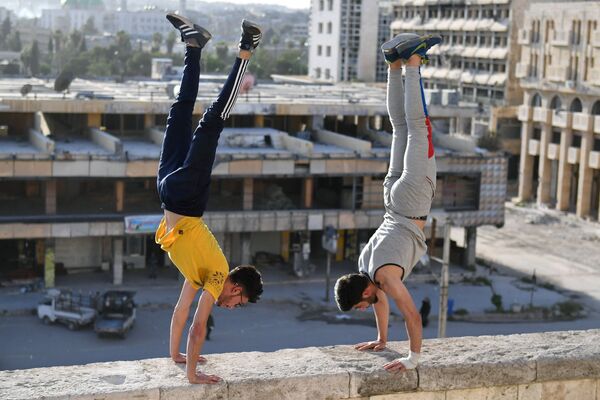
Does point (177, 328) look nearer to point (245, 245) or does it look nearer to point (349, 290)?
point (349, 290)

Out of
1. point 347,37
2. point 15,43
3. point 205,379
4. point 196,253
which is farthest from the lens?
point 15,43

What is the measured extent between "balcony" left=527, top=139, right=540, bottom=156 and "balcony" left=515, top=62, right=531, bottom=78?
137 inches

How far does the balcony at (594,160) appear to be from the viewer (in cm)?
5341

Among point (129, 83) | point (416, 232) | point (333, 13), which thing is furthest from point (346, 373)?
point (333, 13)

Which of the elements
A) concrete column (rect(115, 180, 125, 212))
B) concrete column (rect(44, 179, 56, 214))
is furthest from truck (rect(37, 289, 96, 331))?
concrete column (rect(115, 180, 125, 212))

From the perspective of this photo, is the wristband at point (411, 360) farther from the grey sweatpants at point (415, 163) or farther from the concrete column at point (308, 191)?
the concrete column at point (308, 191)

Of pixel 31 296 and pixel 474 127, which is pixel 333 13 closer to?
pixel 474 127

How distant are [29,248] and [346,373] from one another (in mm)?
30069

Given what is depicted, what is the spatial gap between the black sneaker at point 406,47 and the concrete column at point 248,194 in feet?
92.7

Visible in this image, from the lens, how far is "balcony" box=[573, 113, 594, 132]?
177 ft

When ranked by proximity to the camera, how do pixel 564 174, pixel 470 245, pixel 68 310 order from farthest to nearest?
pixel 564 174 < pixel 470 245 < pixel 68 310

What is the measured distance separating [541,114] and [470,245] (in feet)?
64.5

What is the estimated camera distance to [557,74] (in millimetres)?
56750

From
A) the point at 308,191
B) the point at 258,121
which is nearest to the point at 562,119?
the point at 258,121
